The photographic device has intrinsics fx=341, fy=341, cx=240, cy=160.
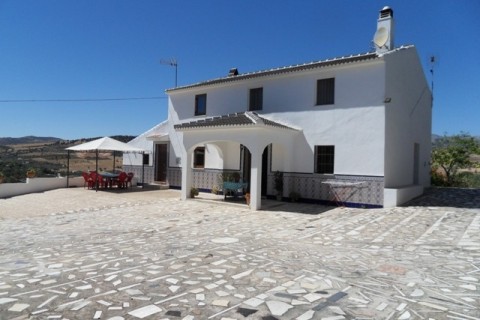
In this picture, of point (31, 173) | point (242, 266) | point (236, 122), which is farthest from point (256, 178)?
point (31, 173)

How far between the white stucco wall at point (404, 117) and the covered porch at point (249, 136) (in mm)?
3902

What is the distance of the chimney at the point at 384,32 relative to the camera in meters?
14.4

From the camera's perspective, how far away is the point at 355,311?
4.02 meters

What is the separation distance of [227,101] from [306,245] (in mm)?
11607

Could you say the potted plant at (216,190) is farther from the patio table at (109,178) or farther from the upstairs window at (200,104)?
the patio table at (109,178)

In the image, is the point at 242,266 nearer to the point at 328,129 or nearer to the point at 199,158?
the point at 328,129

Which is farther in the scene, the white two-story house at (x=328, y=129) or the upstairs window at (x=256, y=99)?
the upstairs window at (x=256, y=99)

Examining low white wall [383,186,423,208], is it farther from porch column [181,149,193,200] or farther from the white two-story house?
porch column [181,149,193,200]

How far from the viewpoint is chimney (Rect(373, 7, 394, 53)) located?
14423 mm

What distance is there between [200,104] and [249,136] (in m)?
7.27

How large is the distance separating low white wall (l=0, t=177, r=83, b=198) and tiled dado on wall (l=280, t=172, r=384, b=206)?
→ 13.9 metres

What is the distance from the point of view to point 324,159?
1442cm

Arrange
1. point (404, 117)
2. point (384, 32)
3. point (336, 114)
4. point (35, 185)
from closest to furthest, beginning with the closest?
point (336, 114)
point (384, 32)
point (404, 117)
point (35, 185)

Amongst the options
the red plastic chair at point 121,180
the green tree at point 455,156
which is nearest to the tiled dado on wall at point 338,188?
the red plastic chair at point 121,180
